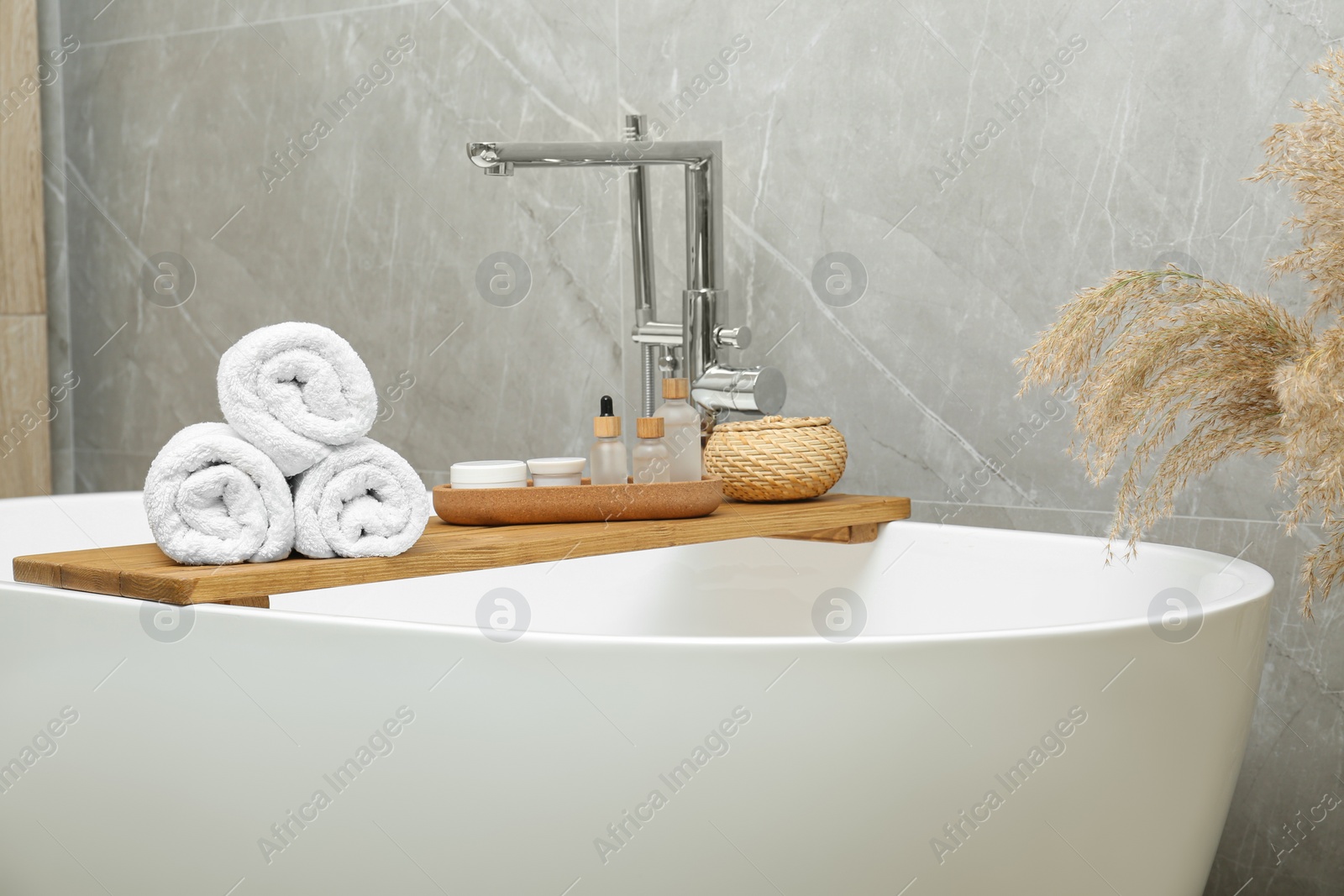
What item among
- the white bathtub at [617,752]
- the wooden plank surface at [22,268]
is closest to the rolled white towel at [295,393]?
the white bathtub at [617,752]

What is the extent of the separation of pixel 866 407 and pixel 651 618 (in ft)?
1.47

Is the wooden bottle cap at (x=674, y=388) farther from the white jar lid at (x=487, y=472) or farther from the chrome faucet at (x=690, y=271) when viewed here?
the white jar lid at (x=487, y=472)

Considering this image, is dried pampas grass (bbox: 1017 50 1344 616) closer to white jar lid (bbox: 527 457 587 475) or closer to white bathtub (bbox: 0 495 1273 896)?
white bathtub (bbox: 0 495 1273 896)

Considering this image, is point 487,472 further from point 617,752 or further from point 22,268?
point 22,268

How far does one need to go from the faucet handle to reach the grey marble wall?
177 millimetres

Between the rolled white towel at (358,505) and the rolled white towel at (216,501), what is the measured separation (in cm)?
2

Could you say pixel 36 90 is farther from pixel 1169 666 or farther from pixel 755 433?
pixel 1169 666

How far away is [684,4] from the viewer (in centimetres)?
210

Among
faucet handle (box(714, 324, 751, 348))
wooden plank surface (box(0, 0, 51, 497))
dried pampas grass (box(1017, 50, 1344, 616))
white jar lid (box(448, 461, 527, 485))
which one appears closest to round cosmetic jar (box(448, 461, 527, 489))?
white jar lid (box(448, 461, 527, 485))

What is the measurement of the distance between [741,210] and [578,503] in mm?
645

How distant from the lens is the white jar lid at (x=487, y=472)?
5.40 feet

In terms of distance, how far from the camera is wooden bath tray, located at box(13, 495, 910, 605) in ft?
4.01

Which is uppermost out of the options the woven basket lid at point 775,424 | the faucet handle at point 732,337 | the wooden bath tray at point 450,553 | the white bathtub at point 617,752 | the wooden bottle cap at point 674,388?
the faucet handle at point 732,337

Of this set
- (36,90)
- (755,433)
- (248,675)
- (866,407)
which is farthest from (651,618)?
(36,90)
